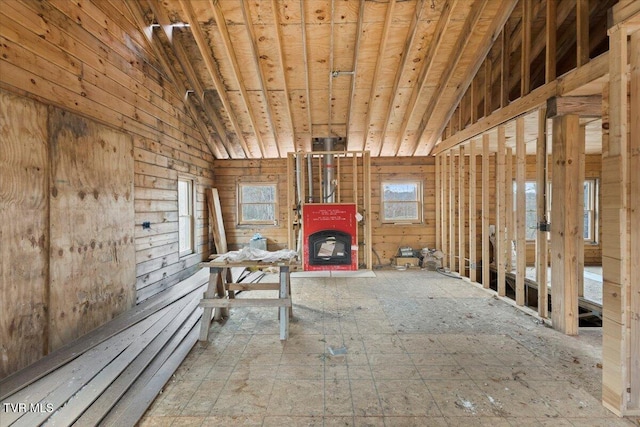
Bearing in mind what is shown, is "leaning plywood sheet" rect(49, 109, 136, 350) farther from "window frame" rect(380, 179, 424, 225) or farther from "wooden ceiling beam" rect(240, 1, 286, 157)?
"window frame" rect(380, 179, 424, 225)

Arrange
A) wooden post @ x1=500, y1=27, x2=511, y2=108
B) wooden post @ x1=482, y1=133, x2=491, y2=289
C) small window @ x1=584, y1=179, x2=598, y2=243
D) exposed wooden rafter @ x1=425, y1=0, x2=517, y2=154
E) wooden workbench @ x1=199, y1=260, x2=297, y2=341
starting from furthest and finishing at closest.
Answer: small window @ x1=584, y1=179, x2=598, y2=243, wooden post @ x1=482, y1=133, x2=491, y2=289, wooden post @ x1=500, y1=27, x2=511, y2=108, exposed wooden rafter @ x1=425, y1=0, x2=517, y2=154, wooden workbench @ x1=199, y1=260, x2=297, y2=341

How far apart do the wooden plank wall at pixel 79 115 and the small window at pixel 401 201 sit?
4.27 meters

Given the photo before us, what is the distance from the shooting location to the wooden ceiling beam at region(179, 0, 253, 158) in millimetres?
3666

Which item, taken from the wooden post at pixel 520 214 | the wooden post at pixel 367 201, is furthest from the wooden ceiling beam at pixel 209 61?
the wooden post at pixel 520 214

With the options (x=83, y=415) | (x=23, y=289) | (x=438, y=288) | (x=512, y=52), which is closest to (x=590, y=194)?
(x=512, y=52)

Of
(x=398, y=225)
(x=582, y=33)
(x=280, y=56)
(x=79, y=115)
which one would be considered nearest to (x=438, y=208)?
(x=398, y=225)

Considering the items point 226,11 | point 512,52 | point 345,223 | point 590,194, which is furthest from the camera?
point 590,194

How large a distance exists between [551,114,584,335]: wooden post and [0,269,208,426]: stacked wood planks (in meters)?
3.75

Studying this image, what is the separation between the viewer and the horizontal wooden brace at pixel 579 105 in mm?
2916

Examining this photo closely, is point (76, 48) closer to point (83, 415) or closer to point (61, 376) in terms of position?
point (61, 376)

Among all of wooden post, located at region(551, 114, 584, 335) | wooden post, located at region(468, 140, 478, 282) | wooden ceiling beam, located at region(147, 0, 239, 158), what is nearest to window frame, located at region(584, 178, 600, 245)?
wooden post, located at region(468, 140, 478, 282)

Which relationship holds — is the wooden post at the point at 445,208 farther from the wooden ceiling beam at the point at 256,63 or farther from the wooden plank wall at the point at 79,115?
the wooden plank wall at the point at 79,115

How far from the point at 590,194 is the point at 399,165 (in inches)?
159

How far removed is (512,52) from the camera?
431cm
